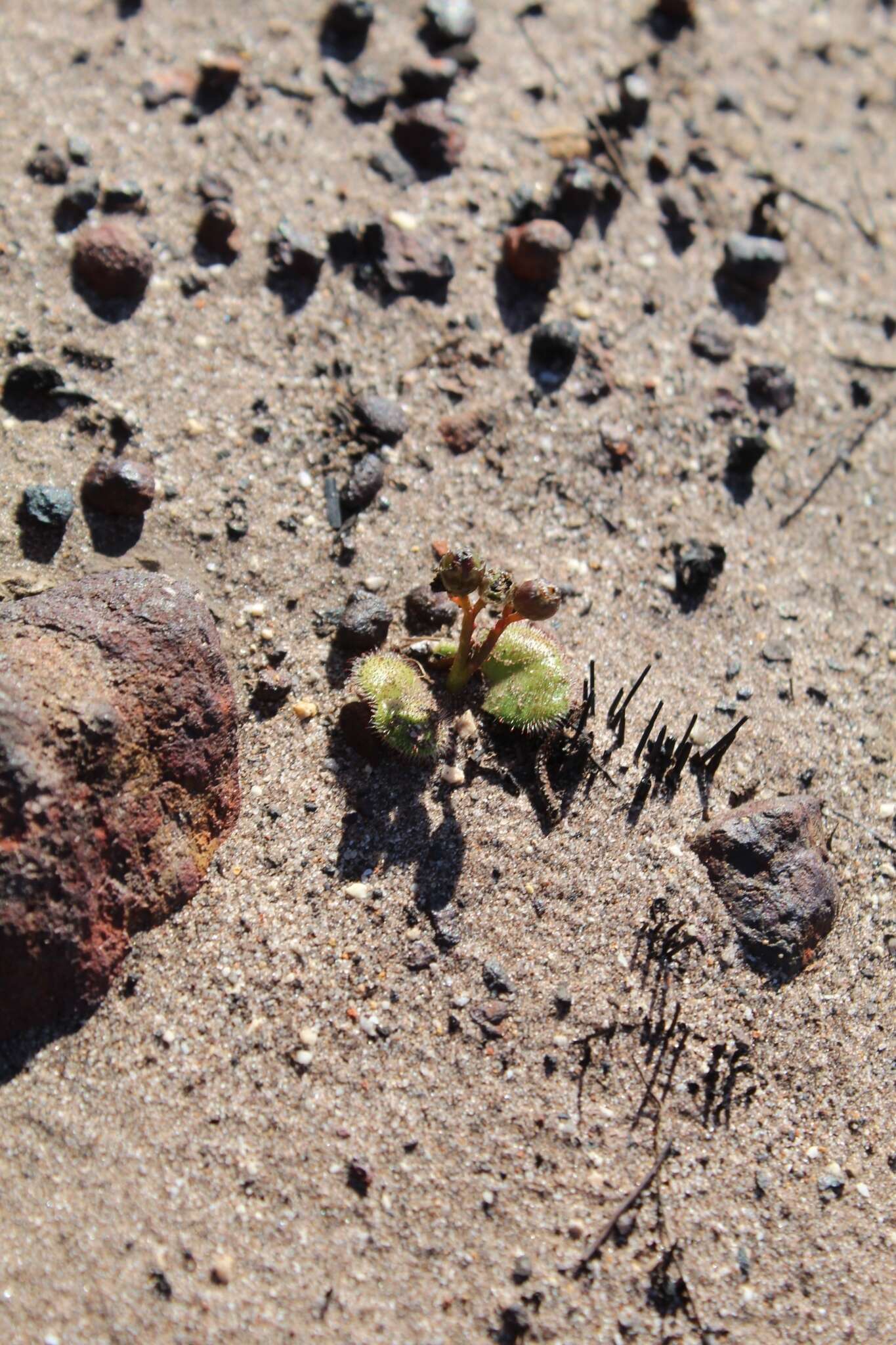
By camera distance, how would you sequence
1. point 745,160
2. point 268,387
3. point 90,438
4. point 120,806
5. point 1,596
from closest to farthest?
1. point 120,806
2. point 1,596
3. point 90,438
4. point 268,387
5. point 745,160

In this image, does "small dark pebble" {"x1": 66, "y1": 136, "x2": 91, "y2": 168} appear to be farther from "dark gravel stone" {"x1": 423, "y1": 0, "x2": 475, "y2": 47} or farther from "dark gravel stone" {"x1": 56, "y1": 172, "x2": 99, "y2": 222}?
"dark gravel stone" {"x1": 423, "y1": 0, "x2": 475, "y2": 47}

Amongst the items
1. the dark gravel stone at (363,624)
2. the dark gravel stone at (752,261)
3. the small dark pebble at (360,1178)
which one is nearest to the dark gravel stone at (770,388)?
the dark gravel stone at (752,261)

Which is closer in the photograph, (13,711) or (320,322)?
(13,711)

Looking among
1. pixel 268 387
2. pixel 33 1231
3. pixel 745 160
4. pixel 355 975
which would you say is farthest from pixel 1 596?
pixel 745 160

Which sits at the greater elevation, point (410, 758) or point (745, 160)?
point (745, 160)

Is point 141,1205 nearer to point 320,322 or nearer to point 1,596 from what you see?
point 1,596

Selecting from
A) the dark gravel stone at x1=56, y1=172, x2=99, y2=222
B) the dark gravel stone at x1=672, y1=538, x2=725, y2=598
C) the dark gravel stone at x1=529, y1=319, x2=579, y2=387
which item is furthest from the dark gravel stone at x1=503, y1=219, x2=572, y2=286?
the dark gravel stone at x1=56, y1=172, x2=99, y2=222

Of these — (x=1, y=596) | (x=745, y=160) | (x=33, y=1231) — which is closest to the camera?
(x=33, y=1231)
